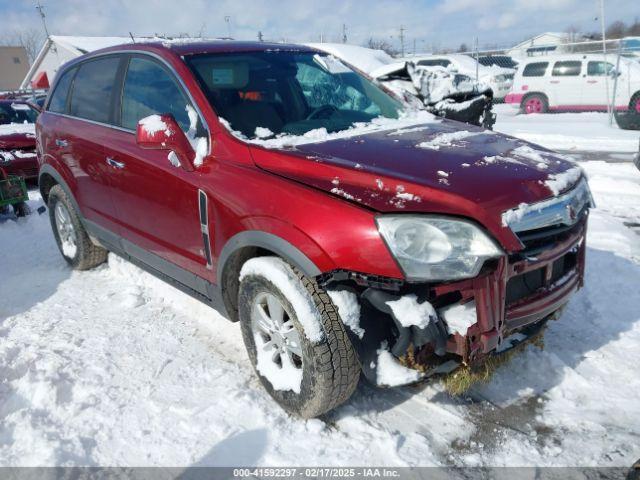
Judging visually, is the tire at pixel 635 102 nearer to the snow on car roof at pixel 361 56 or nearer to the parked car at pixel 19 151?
the snow on car roof at pixel 361 56

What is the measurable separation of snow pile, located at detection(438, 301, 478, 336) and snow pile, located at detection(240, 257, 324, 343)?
53 centimetres

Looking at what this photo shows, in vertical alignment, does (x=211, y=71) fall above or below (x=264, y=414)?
above

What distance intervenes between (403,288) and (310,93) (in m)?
1.76

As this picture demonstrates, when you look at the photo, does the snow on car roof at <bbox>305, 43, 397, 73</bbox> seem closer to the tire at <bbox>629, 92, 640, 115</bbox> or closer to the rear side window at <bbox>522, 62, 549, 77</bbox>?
the rear side window at <bbox>522, 62, 549, 77</bbox>

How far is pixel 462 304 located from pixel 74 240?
3764 millimetres

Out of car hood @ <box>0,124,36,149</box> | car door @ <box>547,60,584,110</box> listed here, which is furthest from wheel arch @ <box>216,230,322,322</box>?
car door @ <box>547,60,584,110</box>

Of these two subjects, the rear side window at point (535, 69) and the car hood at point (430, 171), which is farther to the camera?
A: the rear side window at point (535, 69)

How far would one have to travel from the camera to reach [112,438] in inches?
98.7

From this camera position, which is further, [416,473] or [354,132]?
[354,132]

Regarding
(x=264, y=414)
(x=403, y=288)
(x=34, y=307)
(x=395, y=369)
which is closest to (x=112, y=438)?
(x=264, y=414)

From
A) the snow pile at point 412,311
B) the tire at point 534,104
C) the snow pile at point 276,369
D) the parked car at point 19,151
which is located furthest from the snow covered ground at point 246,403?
the tire at point 534,104

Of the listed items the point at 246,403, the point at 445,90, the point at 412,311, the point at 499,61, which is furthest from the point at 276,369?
the point at 499,61

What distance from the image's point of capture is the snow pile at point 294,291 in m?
2.24

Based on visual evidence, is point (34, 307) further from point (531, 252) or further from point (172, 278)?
point (531, 252)
